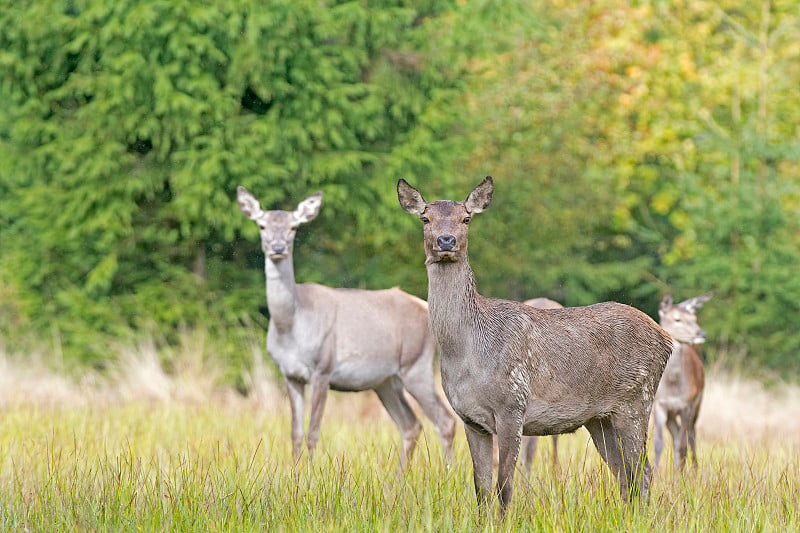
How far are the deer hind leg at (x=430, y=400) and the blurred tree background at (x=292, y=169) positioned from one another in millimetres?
5448

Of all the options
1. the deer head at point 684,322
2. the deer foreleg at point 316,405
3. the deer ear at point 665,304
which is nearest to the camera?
the deer foreleg at point 316,405

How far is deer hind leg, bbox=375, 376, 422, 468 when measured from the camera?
35.1 ft

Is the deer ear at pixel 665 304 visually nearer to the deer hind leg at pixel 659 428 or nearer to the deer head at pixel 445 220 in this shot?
the deer hind leg at pixel 659 428

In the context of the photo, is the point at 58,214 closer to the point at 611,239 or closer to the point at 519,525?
the point at 611,239

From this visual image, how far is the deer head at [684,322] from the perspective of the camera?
1139 centimetres

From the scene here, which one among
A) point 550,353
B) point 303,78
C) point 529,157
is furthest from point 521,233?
point 550,353

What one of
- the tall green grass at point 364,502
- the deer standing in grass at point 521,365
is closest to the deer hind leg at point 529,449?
the tall green grass at point 364,502

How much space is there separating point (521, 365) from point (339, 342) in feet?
14.8

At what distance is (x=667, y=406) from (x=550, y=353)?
4711 mm

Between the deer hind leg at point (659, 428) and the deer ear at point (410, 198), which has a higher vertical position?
the deer ear at point (410, 198)

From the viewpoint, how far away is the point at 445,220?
21.0 ft

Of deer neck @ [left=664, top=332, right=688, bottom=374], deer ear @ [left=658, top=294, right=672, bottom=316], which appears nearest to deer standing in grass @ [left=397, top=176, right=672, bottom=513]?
deer neck @ [left=664, top=332, right=688, bottom=374]

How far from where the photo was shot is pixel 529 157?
19.1 meters

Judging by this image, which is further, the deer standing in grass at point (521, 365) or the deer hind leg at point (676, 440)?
the deer hind leg at point (676, 440)
